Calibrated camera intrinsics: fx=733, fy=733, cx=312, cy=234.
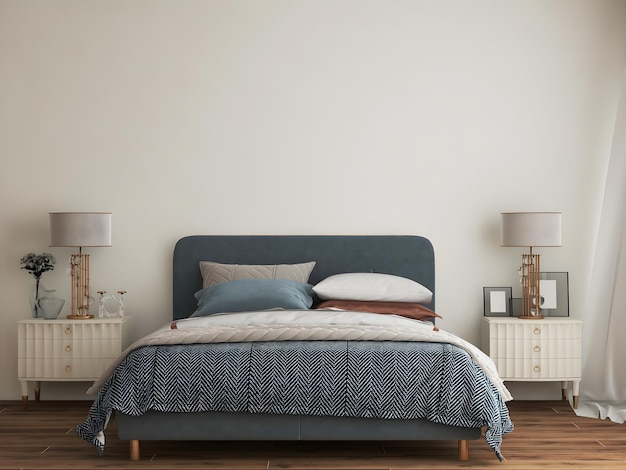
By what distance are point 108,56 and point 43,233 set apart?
1266 millimetres

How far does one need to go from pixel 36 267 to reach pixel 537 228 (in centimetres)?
317

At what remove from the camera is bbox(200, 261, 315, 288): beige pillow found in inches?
183

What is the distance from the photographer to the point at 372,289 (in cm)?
434

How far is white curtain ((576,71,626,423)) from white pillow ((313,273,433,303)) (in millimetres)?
1188

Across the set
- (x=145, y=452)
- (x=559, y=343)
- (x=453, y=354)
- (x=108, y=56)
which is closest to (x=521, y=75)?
(x=559, y=343)

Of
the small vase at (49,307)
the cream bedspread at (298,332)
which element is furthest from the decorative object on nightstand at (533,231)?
the small vase at (49,307)

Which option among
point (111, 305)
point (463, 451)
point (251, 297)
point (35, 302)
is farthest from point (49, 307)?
point (463, 451)

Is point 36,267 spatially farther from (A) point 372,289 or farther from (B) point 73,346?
(A) point 372,289

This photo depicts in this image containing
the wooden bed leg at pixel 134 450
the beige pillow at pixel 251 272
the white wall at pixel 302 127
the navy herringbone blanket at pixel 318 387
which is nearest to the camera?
the navy herringbone blanket at pixel 318 387

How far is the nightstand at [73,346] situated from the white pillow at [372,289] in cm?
133

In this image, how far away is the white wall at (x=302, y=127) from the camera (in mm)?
4918

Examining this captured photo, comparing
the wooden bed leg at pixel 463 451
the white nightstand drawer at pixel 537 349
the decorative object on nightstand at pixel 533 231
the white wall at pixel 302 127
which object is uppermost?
the white wall at pixel 302 127

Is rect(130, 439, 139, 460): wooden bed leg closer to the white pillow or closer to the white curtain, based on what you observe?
the white pillow

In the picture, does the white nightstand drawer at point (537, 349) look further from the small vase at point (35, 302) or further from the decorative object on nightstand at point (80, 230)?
the small vase at point (35, 302)
